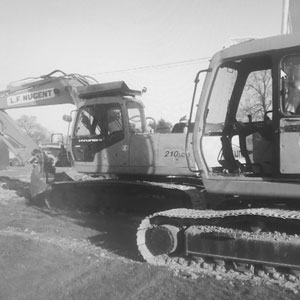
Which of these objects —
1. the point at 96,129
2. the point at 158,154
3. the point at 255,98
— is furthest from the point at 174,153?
the point at 255,98

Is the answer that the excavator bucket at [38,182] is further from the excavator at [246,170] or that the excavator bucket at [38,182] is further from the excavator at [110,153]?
the excavator at [246,170]

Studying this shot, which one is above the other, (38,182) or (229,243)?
(38,182)

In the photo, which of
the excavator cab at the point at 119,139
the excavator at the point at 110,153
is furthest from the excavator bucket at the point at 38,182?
the excavator cab at the point at 119,139

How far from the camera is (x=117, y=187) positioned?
9.59 m

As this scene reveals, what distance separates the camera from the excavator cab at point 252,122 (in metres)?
4.94

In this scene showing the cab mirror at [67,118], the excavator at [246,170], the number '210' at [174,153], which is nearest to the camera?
the excavator at [246,170]

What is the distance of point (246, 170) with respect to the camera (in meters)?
5.62

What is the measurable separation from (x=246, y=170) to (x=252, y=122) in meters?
0.63

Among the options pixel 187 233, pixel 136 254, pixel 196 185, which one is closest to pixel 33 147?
pixel 196 185

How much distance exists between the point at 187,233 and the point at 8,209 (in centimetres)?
643

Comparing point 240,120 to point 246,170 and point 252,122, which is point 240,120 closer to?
point 252,122

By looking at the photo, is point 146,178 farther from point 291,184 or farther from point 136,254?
point 291,184

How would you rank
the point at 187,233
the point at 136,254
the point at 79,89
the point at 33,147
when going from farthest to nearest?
the point at 33,147 < the point at 79,89 < the point at 136,254 < the point at 187,233

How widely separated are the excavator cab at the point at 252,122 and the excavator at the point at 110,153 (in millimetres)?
1975
